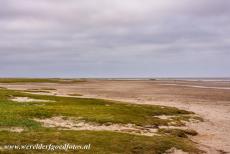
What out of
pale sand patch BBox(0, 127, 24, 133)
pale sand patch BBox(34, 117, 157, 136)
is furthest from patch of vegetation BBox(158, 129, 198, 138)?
pale sand patch BBox(0, 127, 24, 133)

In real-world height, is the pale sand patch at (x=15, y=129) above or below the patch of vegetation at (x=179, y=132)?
above

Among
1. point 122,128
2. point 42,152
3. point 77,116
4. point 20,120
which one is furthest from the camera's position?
point 77,116

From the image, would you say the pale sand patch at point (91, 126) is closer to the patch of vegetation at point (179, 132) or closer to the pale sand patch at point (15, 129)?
the patch of vegetation at point (179, 132)

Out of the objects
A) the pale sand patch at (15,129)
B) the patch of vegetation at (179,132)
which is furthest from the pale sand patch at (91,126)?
the pale sand patch at (15,129)

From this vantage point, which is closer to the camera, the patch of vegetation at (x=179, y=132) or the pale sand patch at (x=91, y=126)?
the pale sand patch at (x=91, y=126)

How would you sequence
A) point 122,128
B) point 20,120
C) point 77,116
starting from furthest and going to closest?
point 77,116, point 122,128, point 20,120

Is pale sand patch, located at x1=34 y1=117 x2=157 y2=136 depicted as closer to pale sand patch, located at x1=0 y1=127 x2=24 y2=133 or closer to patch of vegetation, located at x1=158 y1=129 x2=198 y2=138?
patch of vegetation, located at x1=158 y1=129 x2=198 y2=138

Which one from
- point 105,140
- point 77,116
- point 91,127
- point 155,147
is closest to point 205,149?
point 155,147

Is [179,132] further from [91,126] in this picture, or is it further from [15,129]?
[15,129]

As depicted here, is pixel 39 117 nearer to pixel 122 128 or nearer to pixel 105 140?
pixel 122 128

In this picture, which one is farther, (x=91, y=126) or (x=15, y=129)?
(x=91, y=126)

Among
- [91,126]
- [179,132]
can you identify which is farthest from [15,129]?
[179,132]

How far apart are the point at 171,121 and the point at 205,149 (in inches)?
487

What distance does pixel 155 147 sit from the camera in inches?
856
